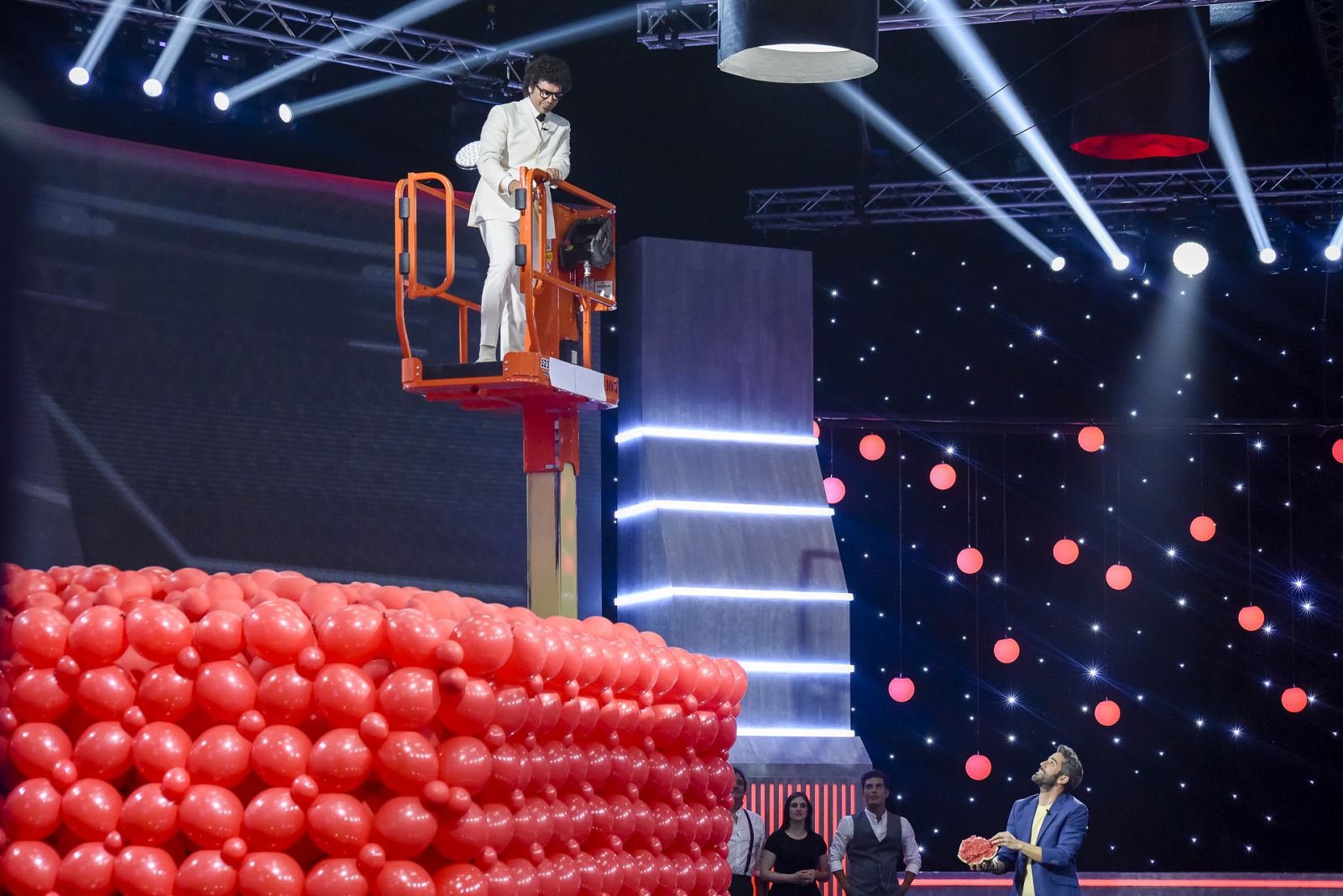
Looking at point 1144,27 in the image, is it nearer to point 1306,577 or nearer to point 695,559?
point 695,559

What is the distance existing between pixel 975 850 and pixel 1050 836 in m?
0.47

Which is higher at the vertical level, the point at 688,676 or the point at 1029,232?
the point at 1029,232

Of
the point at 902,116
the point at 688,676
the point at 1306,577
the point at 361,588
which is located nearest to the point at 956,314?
the point at 902,116

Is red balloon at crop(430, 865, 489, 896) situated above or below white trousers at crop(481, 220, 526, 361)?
below

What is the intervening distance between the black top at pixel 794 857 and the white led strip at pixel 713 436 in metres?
3.36

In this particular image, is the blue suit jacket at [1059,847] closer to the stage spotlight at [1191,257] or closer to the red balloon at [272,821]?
the red balloon at [272,821]

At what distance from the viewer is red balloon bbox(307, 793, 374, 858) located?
370 centimetres

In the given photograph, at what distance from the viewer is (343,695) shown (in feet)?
12.4

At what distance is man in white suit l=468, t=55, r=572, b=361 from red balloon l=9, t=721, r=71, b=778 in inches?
103

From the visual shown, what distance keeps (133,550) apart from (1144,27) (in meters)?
6.40

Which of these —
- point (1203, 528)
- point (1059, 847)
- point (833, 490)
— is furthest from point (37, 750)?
point (1203, 528)

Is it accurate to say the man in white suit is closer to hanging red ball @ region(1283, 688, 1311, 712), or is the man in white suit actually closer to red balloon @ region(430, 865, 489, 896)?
red balloon @ region(430, 865, 489, 896)

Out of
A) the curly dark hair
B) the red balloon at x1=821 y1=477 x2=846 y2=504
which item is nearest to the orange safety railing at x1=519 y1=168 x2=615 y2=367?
the curly dark hair

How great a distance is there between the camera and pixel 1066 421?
11.7 metres
